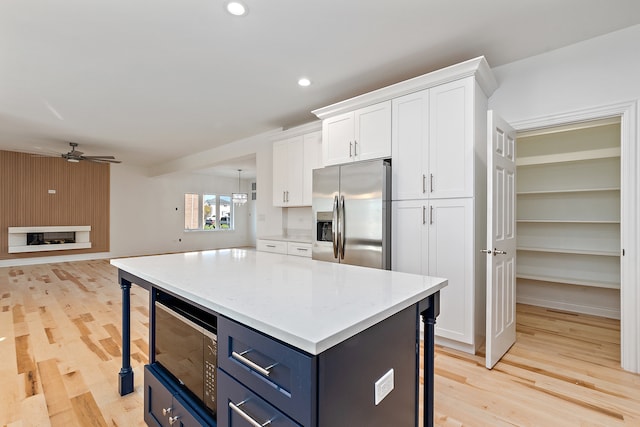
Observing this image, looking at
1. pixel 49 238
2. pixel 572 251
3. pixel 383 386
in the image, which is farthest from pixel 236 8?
pixel 49 238

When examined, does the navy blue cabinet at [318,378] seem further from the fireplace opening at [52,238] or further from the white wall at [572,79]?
the fireplace opening at [52,238]

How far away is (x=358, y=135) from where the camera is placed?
324 cm

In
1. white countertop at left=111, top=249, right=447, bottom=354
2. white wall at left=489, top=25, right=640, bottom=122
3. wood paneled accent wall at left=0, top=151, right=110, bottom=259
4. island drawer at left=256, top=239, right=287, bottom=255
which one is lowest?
island drawer at left=256, top=239, right=287, bottom=255

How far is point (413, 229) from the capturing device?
9.33 ft

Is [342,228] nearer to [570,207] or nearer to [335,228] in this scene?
[335,228]

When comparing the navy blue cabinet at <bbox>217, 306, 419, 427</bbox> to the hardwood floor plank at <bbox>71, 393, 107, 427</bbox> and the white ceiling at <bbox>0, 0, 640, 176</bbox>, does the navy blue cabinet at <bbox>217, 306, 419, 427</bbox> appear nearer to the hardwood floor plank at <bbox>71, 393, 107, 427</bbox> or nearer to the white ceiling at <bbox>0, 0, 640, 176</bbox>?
the hardwood floor plank at <bbox>71, 393, 107, 427</bbox>

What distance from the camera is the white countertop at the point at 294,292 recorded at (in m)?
0.82

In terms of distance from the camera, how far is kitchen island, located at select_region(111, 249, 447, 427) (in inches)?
31.2

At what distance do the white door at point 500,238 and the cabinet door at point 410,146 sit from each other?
1.85 feet

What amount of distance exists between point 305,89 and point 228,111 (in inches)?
53.1

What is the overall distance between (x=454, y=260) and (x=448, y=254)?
7cm

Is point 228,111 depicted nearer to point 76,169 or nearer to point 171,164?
point 171,164

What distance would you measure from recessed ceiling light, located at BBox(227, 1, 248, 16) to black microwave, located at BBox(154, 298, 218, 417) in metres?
1.95

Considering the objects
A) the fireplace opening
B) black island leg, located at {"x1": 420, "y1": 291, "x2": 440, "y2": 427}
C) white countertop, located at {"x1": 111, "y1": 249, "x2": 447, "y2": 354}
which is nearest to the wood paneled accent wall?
the fireplace opening
